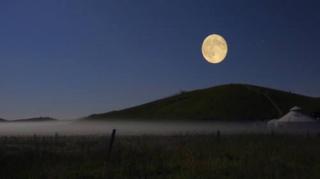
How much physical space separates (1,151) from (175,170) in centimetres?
883

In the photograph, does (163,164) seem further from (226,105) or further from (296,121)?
(226,105)

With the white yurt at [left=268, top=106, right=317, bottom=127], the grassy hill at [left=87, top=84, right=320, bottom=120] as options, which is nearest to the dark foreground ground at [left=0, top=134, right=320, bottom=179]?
the white yurt at [left=268, top=106, right=317, bottom=127]

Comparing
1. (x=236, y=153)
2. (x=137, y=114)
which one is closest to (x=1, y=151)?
(x=236, y=153)

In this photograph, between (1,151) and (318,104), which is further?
(318,104)

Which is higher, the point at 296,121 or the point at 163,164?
the point at 296,121

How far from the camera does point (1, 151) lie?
23297 mm

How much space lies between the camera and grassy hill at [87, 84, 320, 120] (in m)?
107

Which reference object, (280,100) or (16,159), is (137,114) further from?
(16,159)

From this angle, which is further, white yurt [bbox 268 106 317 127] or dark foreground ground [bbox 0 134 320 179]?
white yurt [bbox 268 106 317 127]

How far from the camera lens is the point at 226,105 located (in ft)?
378

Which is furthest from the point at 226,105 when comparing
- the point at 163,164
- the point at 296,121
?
the point at 163,164

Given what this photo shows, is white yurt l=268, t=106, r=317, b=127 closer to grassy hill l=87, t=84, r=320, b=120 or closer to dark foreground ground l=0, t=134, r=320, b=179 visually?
grassy hill l=87, t=84, r=320, b=120

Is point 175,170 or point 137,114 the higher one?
point 137,114

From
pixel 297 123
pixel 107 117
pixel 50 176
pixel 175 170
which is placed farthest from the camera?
pixel 107 117
